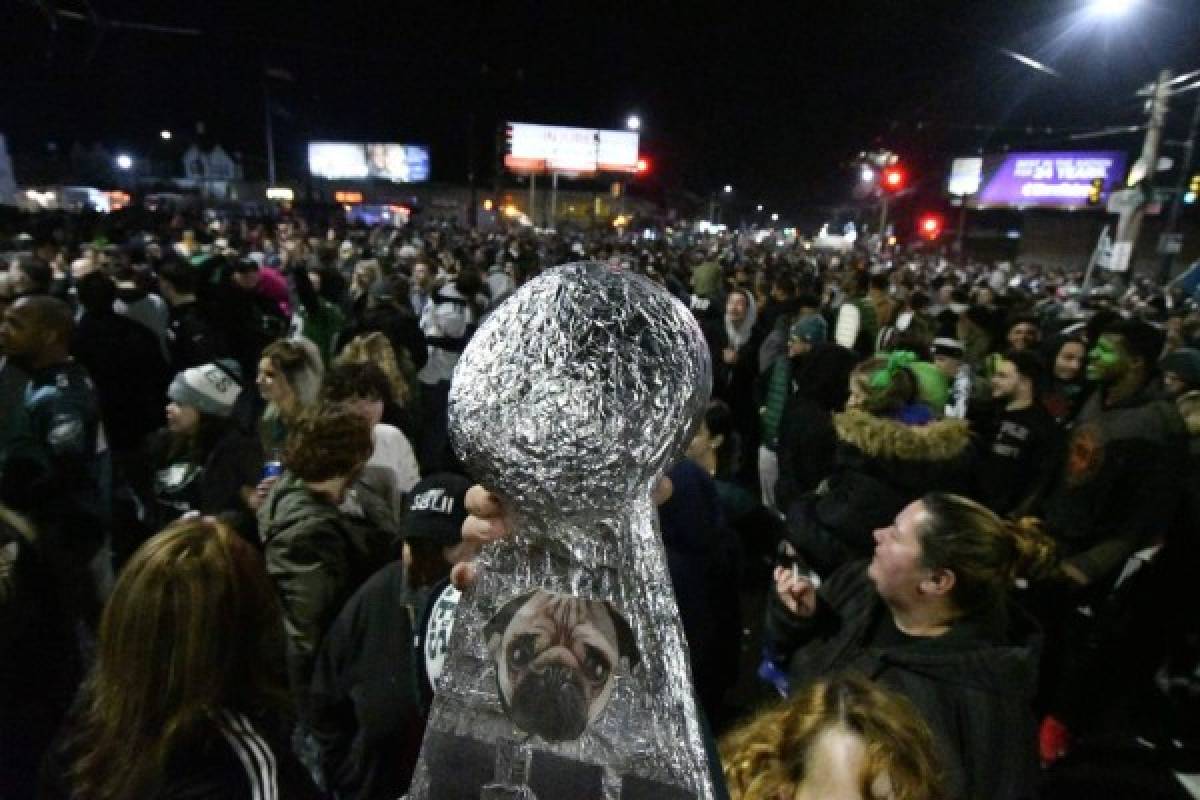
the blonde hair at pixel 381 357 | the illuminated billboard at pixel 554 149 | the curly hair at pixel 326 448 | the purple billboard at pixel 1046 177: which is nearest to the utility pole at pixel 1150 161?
the blonde hair at pixel 381 357

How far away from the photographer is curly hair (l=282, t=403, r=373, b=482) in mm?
2795

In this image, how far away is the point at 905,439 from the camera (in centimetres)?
305

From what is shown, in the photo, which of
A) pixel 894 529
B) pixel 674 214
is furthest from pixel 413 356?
pixel 674 214

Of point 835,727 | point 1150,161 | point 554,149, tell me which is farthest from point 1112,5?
point 554,149

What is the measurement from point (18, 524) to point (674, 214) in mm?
61637

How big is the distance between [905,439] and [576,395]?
259 cm

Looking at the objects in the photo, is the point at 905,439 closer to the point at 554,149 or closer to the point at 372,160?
the point at 554,149

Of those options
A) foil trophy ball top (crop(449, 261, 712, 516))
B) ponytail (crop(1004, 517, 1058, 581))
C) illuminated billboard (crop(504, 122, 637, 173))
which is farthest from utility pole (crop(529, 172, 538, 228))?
foil trophy ball top (crop(449, 261, 712, 516))

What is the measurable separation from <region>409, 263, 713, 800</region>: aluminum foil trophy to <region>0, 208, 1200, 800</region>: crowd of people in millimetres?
156

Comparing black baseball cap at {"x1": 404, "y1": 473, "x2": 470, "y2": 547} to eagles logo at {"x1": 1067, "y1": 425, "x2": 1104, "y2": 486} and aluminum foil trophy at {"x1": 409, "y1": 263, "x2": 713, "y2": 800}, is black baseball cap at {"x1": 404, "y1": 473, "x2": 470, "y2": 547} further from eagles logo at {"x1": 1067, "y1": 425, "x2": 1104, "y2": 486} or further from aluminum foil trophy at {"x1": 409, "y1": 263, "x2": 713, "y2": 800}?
eagles logo at {"x1": 1067, "y1": 425, "x2": 1104, "y2": 486}

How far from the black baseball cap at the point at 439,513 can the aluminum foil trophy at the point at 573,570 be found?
4.34 ft

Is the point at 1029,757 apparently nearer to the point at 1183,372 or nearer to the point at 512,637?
the point at 512,637

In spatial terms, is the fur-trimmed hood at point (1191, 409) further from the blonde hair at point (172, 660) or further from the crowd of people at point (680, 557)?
the blonde hair at point (172, 660)

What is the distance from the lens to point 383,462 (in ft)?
11.8
